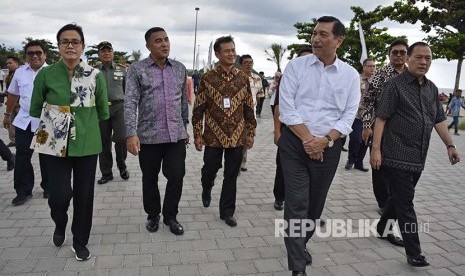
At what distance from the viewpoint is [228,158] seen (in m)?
4.23

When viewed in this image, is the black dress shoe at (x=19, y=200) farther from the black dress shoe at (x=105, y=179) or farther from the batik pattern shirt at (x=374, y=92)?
the batik pattern shirt at (x=374, y=92)

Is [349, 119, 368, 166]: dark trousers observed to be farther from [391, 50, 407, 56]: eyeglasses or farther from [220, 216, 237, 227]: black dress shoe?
[220, 216, 237, 227]: black dress shoe

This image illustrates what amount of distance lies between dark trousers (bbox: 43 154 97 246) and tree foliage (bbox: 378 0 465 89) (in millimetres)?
23011

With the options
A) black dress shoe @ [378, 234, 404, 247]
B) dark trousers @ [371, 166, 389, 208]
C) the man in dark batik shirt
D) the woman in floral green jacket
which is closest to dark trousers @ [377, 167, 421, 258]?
the man in dark batik shirt

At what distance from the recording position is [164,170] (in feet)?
12.9

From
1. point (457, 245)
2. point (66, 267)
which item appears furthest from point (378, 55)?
point (66, 267)

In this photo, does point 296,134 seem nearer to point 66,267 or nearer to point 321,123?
point 321,123

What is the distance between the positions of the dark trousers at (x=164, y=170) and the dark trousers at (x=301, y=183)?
1198 mm

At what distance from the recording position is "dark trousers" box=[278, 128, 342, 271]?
2.98 m

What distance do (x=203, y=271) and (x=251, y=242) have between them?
784mm

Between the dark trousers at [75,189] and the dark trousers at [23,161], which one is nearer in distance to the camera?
the dark trousers at [75,189]

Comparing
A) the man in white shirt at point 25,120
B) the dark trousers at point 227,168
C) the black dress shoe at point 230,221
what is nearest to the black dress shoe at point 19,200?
the man in white shirt at point 25,120

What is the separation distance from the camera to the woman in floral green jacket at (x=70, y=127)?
125 inches

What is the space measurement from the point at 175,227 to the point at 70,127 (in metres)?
1.50
